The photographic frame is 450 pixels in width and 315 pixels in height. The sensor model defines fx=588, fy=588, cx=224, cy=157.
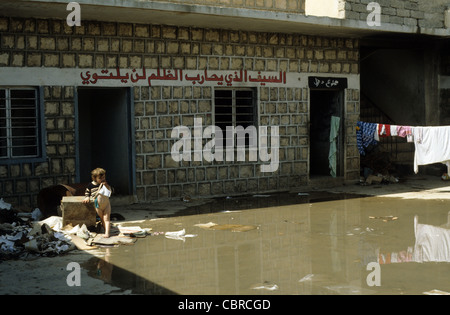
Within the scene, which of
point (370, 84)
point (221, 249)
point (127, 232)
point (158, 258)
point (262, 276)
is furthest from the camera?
point (370, 84)

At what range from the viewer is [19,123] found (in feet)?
35.9

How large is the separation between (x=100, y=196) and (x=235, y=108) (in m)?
5.57

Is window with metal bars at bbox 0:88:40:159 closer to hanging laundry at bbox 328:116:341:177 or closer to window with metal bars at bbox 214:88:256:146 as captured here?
window with metal bars at bbox 214:88:256:146

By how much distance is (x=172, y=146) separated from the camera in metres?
12.4

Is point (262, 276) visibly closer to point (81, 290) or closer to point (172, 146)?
point (81, 290)

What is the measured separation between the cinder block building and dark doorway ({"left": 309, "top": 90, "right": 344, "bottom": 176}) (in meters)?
0.03

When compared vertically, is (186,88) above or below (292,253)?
above

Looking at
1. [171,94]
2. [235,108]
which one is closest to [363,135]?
[235,108]

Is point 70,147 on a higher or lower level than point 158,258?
higher

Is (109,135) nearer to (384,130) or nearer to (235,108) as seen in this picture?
(235,108)

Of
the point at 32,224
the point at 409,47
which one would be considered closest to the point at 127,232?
the point at 32,224

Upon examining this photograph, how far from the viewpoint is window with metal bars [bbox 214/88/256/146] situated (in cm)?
1338

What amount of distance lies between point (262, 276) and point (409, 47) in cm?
1254

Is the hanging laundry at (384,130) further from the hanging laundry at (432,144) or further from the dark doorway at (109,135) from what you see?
the dark doorway at (109,135)
